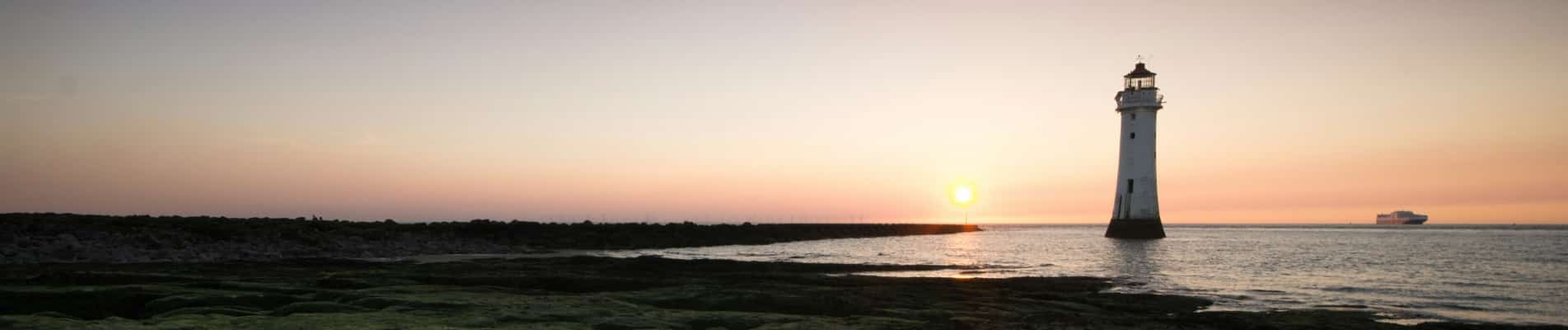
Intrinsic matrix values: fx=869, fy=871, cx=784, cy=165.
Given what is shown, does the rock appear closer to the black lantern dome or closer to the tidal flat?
the tidal flat

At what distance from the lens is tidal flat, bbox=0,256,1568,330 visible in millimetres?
12766

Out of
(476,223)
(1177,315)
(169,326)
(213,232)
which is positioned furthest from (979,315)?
(476,223)

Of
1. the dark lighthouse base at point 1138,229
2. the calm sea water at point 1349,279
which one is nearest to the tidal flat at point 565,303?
the calm sea water at point 1349,279

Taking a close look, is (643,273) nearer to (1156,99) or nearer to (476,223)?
(476,223)

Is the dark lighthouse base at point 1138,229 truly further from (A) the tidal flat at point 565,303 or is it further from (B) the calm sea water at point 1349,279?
(A) the tidal flat at point 565,303

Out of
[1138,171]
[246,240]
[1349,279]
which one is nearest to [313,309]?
[246,240]

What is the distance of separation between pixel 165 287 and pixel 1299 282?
32.7 m

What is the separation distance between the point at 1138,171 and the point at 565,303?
6133cm

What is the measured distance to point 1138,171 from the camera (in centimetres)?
6794

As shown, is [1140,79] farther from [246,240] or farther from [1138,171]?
[246,240]

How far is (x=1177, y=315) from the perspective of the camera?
1727cm

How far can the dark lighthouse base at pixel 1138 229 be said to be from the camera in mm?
67656

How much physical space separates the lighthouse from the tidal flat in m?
47.0

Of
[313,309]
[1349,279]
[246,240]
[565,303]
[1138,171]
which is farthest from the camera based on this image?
[1138,171]
